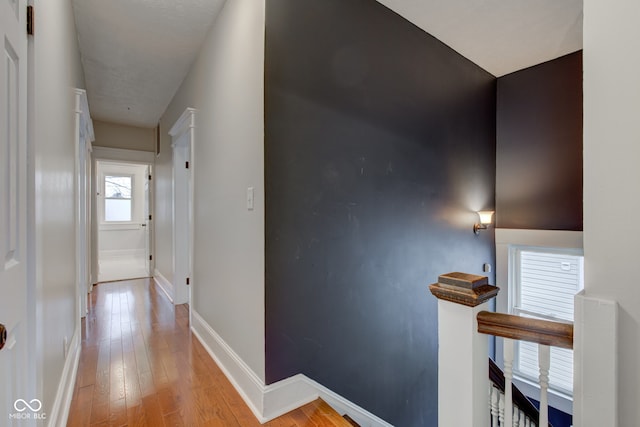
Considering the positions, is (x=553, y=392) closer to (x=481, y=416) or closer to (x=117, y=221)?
(x=481, y=416)

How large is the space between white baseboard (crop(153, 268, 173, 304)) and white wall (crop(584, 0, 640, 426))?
4.07m

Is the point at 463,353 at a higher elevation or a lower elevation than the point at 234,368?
higher

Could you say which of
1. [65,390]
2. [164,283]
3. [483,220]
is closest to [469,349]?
[65,390]

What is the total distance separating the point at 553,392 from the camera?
330cm

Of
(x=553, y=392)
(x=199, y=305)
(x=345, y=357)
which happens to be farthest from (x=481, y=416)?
(x=553, y=392)

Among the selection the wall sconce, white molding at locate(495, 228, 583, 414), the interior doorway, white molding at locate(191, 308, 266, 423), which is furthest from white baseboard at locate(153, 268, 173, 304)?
white molding at locate(495, 228, 583, 414)

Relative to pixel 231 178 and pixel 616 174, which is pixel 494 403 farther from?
pixel 231 178

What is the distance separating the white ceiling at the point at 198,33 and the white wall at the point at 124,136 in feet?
4.18

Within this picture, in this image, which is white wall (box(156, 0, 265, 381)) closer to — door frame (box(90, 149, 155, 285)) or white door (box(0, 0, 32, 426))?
white door (box(0, 0, 32, 426))

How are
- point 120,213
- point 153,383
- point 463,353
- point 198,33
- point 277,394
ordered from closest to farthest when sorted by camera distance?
point 463,353
point 277,394
point 153,383
point 198,33
point 120,213

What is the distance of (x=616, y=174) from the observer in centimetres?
80

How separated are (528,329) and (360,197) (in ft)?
4.46

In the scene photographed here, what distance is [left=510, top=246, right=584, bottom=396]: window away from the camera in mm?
3352

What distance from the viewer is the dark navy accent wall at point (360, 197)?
1.75 metres
